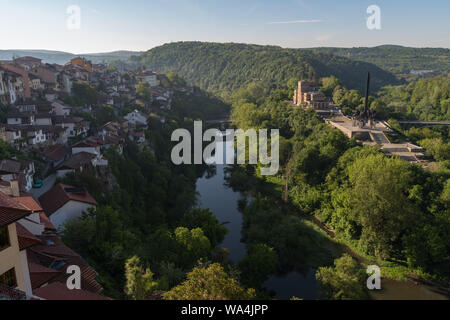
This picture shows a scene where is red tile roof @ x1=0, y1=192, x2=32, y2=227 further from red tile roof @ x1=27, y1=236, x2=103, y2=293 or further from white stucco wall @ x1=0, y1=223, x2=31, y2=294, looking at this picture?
red tile roof @ x1=27, y1=236, x2=103, y2=293

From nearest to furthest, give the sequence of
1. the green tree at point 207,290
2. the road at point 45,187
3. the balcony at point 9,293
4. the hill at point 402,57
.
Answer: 1. the balcony at point 9,293
2. the green tree at point 207,290
3. the road at point 45,187
4. the hill at point 402,57

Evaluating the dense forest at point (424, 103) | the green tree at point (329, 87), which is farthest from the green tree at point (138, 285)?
the green tree at point (329, 87)

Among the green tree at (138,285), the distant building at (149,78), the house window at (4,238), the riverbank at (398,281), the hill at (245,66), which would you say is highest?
the hill at (245,66)

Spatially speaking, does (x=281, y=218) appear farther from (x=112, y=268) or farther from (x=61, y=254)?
(x=61, y=254)

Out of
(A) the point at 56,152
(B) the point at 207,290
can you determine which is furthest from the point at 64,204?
(B) the point at 207,290

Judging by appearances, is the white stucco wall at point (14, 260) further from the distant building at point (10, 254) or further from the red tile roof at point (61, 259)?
the red tile roof at point (61, 259)
